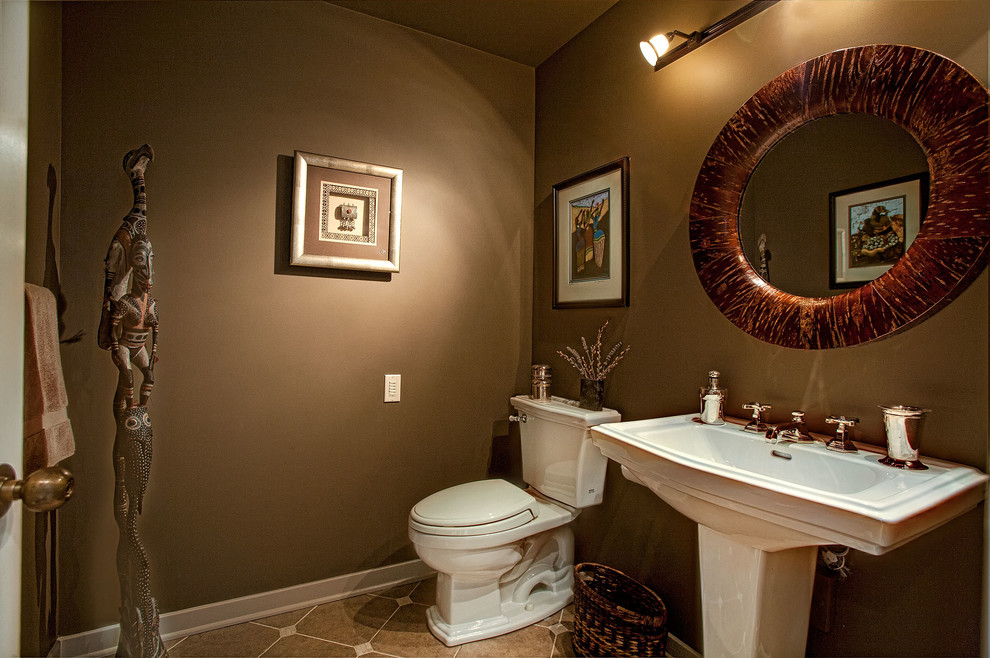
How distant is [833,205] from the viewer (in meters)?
1.35

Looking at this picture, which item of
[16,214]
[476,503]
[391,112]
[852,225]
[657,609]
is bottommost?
[657,609]

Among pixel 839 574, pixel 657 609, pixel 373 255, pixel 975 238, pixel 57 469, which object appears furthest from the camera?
pixel 373 255

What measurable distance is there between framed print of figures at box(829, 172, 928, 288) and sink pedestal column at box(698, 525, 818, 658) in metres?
0.73

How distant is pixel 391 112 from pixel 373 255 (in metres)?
0.67

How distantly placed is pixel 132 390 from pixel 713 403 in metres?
1.79

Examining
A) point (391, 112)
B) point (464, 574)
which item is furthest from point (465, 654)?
point (391, 112)

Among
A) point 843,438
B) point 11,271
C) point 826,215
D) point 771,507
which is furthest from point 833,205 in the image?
point 11,271

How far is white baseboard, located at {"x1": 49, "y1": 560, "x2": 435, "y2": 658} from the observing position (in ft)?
5.59

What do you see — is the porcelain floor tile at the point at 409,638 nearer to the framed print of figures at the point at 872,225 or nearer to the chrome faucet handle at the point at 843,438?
the chrome faucet handle at the point at 843,438

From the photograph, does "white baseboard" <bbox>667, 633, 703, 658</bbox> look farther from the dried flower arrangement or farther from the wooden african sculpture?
the wooden african sculpture

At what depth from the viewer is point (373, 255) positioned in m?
2.15

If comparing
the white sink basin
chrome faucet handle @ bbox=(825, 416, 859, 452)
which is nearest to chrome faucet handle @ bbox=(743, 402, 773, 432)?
the white sink basin

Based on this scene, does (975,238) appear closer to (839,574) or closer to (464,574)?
(839,574)

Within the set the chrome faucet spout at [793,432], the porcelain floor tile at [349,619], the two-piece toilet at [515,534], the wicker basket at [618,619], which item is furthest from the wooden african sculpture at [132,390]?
the chrome faucet spout at [793,432]
